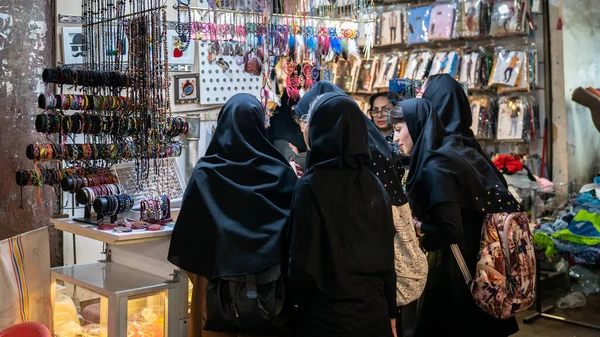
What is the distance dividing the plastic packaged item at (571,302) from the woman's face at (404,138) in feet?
9.78

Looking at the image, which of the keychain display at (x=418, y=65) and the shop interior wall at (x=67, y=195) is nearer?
the shop interior wall at (x=67, y=195)

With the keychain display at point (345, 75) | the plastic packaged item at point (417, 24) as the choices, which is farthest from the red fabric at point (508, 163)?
the keychain display at point (345, 75)

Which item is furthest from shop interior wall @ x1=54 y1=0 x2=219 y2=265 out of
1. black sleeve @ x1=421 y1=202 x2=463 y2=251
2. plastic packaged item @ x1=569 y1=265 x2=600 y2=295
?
plastic packaged item @ x1=569 y1=265 x2=600 y2=295

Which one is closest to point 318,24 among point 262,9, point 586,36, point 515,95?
point 262,9

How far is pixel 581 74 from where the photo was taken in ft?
22.4

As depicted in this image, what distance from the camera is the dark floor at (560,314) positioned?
5.25 m

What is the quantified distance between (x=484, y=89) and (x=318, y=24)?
10.3 ft

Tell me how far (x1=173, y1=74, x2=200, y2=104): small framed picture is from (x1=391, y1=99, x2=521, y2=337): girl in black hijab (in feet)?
5.56

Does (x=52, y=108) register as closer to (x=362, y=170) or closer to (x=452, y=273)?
(x=362, y=170)

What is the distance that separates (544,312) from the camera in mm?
5699

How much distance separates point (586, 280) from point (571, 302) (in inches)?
13.4

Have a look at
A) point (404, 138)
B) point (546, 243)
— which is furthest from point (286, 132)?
point (546, 243)

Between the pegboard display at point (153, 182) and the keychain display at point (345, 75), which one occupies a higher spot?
the keychain display at point (345, 75)

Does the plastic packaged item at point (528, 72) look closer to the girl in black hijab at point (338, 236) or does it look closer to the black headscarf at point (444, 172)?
the black headscarf at point (444, 172)
